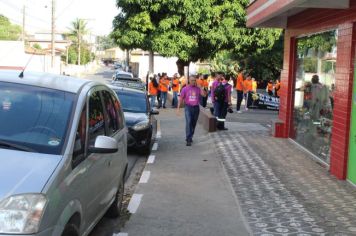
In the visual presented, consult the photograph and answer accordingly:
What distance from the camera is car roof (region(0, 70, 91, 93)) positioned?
4965mm

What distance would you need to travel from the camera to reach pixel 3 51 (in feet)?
180

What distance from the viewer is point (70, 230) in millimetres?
4121

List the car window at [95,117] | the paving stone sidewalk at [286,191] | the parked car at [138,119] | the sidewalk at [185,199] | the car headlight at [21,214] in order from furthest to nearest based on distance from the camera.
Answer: the parked car at [138,119]
the paving stone sidewalk at [286,191]
the sidewalk at [185,199]
the car window at [95,117]
the car headlight at [21,214]

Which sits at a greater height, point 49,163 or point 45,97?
point 45,97

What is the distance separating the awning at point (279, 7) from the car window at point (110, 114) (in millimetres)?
3492

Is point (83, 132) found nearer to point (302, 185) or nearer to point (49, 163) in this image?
point (49, 163)

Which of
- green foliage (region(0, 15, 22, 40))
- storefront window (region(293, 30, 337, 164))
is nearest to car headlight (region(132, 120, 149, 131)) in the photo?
storefront window (region(293, 30, 337, 164))

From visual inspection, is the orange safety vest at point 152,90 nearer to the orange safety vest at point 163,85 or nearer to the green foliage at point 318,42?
the orange safety vest at point 163,85

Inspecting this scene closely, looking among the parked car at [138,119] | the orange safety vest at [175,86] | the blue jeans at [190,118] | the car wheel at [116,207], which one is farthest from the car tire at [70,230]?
the orange safety vest at [175,86]

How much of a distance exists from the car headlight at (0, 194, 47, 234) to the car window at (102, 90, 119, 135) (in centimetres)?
221

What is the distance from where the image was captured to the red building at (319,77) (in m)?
8.76

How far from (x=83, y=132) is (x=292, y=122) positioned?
9.86m

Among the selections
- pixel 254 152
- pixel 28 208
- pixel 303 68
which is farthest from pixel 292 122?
pixel 28 208

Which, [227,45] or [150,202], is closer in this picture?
[150,202]
